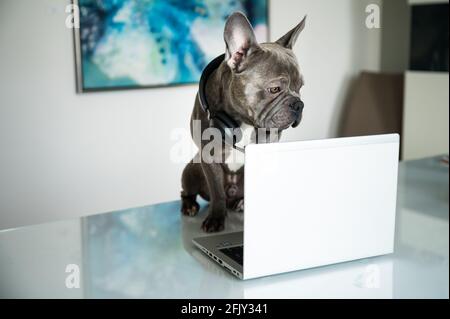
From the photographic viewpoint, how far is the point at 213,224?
47.1 inches

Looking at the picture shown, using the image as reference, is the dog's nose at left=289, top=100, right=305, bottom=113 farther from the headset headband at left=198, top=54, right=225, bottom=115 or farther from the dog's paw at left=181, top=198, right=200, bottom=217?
the dog's paw at left=181, top=198, right=200, bottom=217

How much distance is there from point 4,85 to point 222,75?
1866mm

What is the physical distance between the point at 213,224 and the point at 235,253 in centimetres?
16

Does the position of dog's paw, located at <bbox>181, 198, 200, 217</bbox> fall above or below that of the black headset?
below

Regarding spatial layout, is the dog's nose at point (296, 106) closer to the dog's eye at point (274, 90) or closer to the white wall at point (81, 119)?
the dog's eye at point (274, 90)

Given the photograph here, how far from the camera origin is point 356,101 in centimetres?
364

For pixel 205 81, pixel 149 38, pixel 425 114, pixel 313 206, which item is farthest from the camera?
pixel 425 114

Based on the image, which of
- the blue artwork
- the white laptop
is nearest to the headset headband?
the white laptop

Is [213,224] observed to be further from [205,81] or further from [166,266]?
[205,81]

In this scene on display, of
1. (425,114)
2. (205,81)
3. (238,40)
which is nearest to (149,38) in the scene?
(425,114)

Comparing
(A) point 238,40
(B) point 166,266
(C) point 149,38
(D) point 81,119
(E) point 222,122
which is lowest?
(B) point 166,266

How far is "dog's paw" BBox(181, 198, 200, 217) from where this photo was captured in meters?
1.32

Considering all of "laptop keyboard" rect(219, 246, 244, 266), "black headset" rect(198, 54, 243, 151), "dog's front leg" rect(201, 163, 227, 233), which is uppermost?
"black headset" rect(198, 54, 243, 151)

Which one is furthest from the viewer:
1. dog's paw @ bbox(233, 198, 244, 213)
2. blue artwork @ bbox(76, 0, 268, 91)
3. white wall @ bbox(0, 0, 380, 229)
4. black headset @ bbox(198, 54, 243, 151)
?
blue artwork @ bbox(76, 0, 268, 91)
